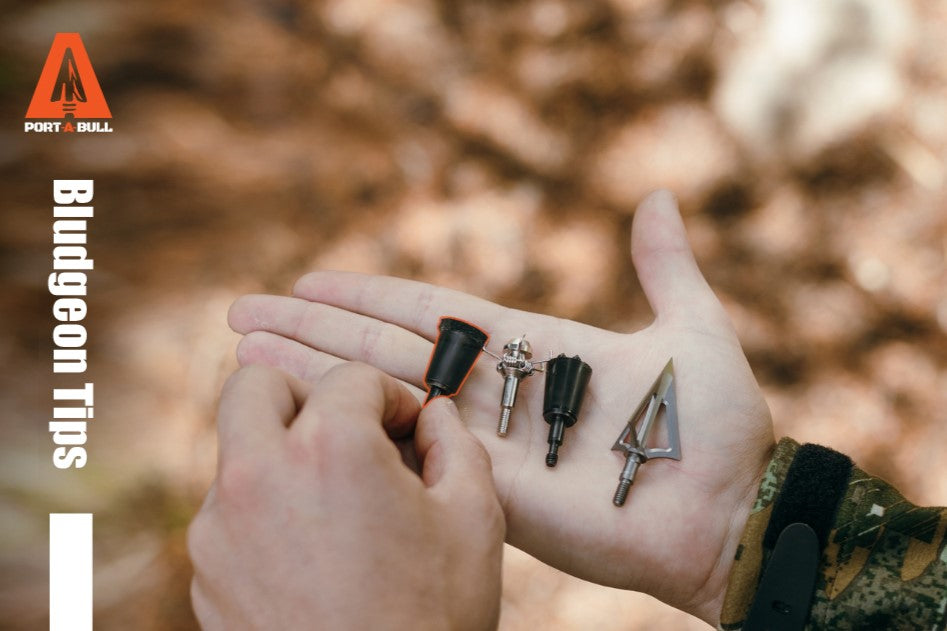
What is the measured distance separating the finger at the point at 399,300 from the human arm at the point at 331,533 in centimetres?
49

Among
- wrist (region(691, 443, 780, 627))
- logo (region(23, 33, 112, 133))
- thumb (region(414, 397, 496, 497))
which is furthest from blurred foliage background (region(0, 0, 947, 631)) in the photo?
thumb (region(414, 397, 496, 497))

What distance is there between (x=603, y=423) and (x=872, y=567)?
17.4 inches

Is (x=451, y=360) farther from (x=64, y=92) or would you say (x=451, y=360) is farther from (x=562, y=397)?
(x=64, y=92)

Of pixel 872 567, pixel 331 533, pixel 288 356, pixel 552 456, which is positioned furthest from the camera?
pixel 288 356

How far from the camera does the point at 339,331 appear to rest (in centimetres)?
136

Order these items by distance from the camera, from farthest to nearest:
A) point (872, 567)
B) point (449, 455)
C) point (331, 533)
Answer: point (872, 567), point (449, 455), point (331, 533)

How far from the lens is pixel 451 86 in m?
1.67

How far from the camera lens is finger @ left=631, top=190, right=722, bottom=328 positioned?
4.33 ft

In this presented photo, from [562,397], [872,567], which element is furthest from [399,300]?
[872,567]

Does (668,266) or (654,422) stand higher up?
(668,266)

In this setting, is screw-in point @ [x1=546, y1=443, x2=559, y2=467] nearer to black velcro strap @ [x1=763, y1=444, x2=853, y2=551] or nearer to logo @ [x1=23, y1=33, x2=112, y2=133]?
black velcro strap @ [x1=763, y1=444, x2=853, y2=551]

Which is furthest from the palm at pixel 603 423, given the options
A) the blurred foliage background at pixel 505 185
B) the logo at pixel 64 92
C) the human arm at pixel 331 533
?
the logo at pixel 64 92

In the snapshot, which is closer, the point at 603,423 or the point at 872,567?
the point at 872,567

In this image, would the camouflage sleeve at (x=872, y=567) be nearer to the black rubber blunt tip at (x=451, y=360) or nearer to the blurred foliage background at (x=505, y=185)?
the blurred foliage background at (x=505, y=185)
